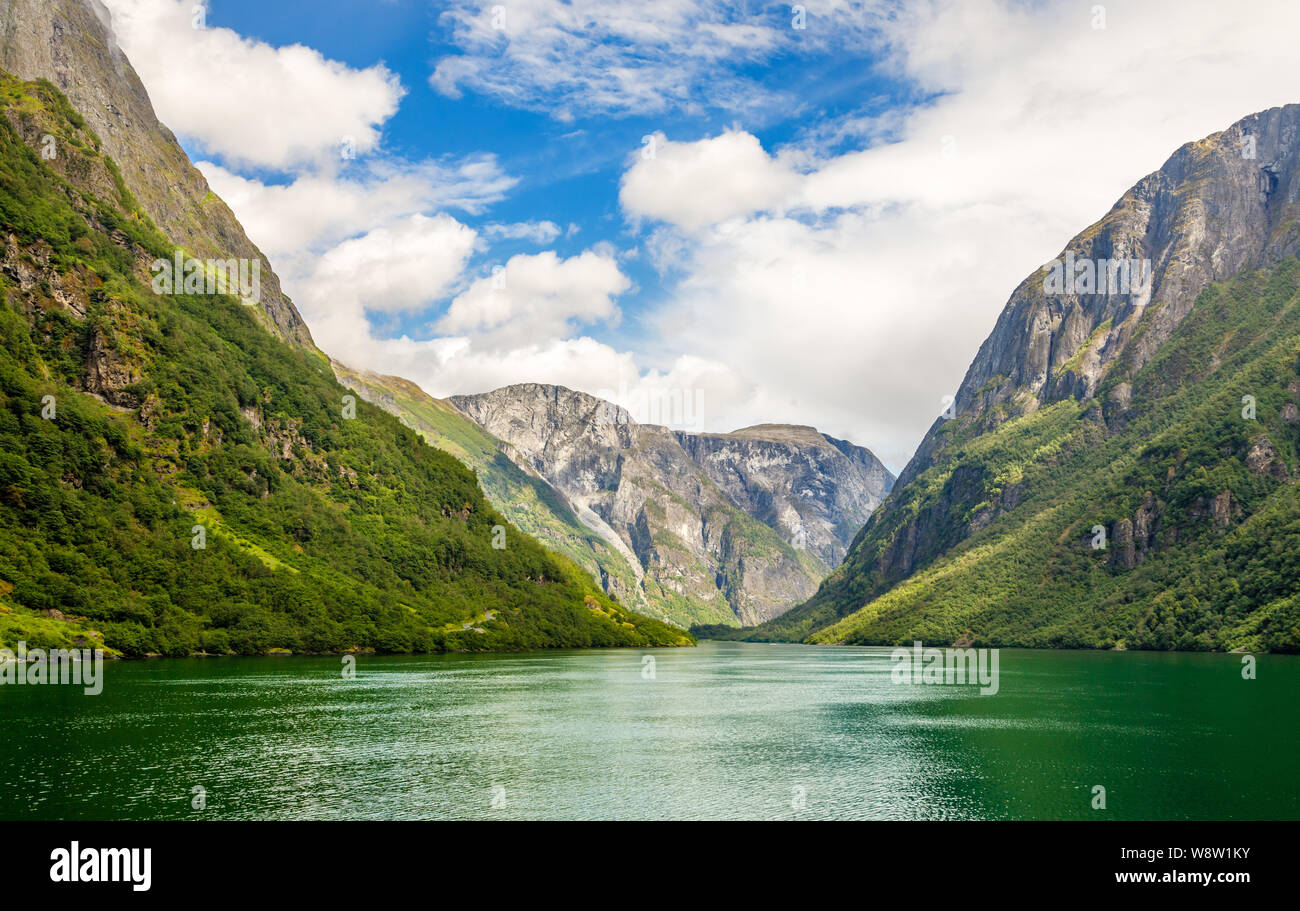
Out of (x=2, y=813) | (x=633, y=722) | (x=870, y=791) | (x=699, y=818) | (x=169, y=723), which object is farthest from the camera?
(x=633, y=722)

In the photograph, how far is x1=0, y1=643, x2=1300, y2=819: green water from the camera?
5059 centimetres

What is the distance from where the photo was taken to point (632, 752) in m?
70.3

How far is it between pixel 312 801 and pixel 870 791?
33.5 meters

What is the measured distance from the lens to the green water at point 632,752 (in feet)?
166

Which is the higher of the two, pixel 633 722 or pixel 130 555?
pixel 130 555

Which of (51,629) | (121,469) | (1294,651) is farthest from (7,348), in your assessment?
(1294,651)

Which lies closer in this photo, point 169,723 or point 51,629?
point 169,723

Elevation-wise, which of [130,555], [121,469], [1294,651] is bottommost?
[1294,651]
